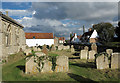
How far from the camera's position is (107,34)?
3806 centimetres

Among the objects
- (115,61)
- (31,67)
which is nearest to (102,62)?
(115,61)

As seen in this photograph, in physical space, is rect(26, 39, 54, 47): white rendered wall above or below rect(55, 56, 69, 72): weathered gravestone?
above

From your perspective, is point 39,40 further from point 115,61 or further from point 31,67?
point 115,61

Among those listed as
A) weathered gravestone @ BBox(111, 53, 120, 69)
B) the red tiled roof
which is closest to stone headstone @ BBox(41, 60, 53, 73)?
weathered gravestone @ BBox(111, 53, 120, 69)

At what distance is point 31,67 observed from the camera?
28.3ft

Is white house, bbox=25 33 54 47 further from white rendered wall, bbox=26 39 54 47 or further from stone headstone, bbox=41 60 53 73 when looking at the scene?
stone headstone, bbox=41 60 53 73

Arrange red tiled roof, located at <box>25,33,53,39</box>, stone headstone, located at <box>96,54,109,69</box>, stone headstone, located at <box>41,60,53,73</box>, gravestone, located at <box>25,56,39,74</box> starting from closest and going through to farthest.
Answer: gravestone, located at <box>25,56,39,74</box> → stone headstone, located at <box>41,60,53,73</box> → stone headstone, located at <box>96,54,109,69</box> → red tiled roof, located at <box>25,33,53,39</box>

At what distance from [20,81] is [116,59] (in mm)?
8041

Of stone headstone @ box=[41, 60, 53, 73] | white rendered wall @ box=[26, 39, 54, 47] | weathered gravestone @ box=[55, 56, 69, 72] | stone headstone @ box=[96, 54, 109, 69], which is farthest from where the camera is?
white rendered wall @ box=[26, 39, 54, 47]

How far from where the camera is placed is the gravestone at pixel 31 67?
8.57 meters

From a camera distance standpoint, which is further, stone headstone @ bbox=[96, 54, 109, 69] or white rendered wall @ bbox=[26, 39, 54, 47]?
white rendered wall @ bbox=[26, 39, 54, 47]

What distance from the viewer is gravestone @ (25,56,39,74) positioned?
8.57 m

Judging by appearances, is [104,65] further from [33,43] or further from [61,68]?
[33,43]

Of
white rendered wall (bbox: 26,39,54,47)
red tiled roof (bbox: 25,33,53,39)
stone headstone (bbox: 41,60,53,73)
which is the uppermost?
red tiled roof (bbox: 25,33,53,39)
